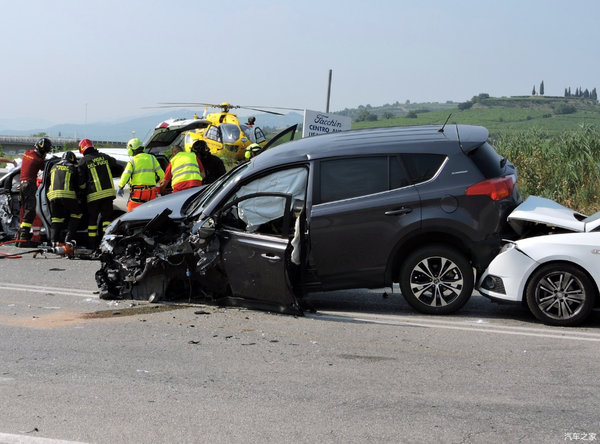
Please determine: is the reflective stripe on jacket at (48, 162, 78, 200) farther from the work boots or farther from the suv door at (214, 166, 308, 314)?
the suv door at (214, 166, 308, 314)

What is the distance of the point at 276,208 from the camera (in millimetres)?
7406

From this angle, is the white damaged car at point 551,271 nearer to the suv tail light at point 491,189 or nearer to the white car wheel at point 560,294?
the white car wheel at point 560,294

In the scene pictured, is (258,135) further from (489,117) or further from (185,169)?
(185,169)

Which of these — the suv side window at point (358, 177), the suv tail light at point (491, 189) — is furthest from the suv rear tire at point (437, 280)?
the suv side window at point (358, 177)

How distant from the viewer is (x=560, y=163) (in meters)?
15.6

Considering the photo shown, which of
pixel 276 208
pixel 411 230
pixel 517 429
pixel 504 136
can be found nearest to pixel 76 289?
pixel 276 208

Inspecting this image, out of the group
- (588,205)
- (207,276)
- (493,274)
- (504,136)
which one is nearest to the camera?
(493,274)

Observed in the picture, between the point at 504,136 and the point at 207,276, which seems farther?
the point at 504,136

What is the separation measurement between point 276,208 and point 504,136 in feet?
37.4

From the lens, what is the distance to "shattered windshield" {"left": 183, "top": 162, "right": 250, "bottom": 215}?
7949 millimetres

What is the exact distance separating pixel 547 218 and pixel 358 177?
78.2 inches

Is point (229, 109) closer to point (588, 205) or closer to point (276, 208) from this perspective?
point (588, 205)

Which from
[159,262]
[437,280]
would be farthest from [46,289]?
[437,280]

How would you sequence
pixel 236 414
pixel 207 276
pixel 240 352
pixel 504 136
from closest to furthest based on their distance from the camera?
pixel 236 414
pixel 240 352
pixel 207 276
pixel 504 136
